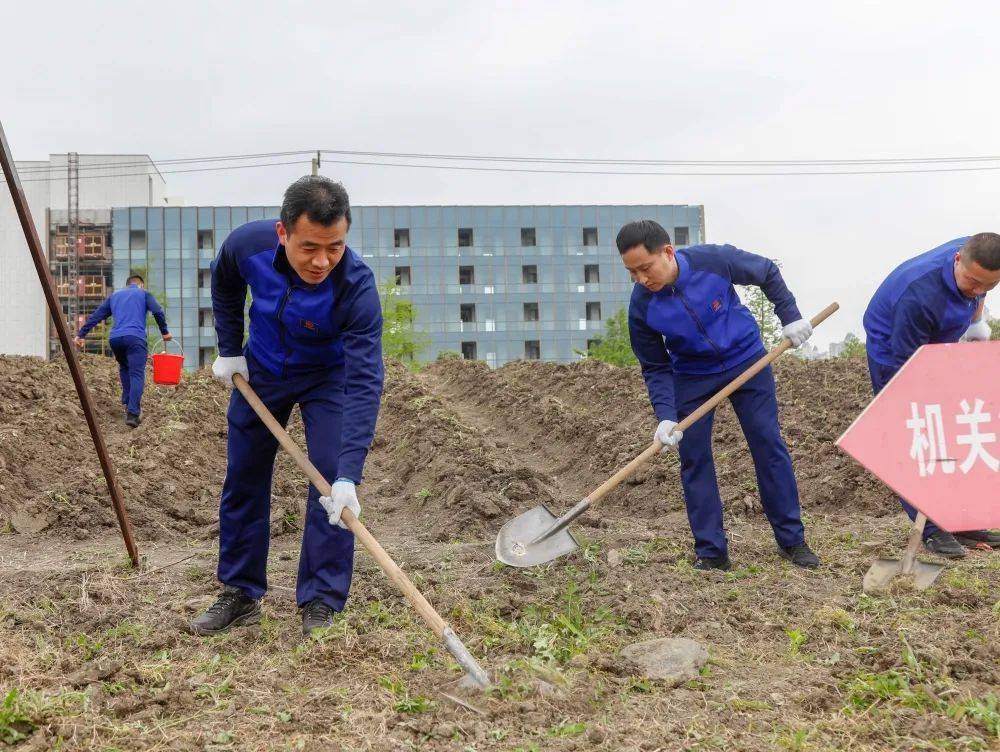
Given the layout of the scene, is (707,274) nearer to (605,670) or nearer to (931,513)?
(931,513)

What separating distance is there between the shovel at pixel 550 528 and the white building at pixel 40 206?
50909 mm

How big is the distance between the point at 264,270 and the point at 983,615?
3.04 meters

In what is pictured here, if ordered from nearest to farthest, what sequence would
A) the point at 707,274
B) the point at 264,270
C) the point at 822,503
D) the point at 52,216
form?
the point at 264,270 → the point at 707,274 → the point at 822,503 → the point at 52,216

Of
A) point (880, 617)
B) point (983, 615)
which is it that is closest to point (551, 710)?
point (880, 617)

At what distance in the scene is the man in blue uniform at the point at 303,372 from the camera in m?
3.48

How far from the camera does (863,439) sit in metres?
4.08

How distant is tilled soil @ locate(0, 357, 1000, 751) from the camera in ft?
9.05

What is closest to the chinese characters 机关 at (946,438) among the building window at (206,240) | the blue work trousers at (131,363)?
the blue work trousers at (131,363)

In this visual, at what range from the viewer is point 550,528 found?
179 inches

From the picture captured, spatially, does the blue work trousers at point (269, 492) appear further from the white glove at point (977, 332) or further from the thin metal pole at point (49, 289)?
the white glove at point (977, 332)

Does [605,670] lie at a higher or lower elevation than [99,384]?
lower

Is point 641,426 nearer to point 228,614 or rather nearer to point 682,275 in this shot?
point 682,275

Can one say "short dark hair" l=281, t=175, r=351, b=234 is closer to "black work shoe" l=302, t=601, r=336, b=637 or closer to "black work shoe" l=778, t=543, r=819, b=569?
"black work shoe" l=302, t=601, r=336, b=637

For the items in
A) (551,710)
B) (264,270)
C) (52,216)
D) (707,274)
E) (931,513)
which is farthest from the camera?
(52,216)
